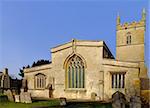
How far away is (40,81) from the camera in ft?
101

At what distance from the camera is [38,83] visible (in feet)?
101

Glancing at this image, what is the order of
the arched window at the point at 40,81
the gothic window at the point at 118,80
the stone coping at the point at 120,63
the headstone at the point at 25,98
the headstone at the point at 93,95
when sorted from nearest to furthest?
the headstone at the point at 25,98 → the stone coping at the point at 120,63 → the gothic window at the point at 118,80 → the headstone at the point at 93,95 → the arched window at the point at 40,81

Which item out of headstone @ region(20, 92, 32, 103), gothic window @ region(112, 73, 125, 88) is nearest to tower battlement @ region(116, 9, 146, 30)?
gothic window @ region(112, 73, 125, 88)

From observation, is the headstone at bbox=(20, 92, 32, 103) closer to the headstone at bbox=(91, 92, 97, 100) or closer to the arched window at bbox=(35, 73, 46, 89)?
the headstone at bbox=(91, 92, 97, 100)

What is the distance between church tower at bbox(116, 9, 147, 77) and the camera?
3966cm

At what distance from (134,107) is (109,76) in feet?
38.2

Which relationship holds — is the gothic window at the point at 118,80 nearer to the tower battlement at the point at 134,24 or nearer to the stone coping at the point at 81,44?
the stone coping at the point at 81,44

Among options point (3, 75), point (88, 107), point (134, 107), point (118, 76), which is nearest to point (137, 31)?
point (118, 76)

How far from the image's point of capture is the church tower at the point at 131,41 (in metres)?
39.7

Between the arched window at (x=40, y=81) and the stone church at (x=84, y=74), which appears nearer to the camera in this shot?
the stone church at (x=84, y=74)

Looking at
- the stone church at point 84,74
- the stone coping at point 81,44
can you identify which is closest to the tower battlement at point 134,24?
the stone church at point 84,74

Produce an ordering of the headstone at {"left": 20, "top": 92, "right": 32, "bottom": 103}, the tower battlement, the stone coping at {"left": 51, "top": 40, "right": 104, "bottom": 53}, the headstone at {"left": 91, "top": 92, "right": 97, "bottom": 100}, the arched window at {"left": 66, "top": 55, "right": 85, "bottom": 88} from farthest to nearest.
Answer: the tower battlement → the arched window at {"left": 66, "top": 55, "right": 85, "bottom": 88} → the stone coping at {"left": 51, "top": 40, "right": 104, "bottom": 53} → the headstone at {"left": 91, "top": 92, "right": 97, "bottom": 100} → the headstone at {"left": 20, "top": 92, "right": 32, "bottom": 103}

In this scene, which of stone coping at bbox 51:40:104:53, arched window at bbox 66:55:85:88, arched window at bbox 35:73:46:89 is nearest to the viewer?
stone coping at bbox 51:40:104:53

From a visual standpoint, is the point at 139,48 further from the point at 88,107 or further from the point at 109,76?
the point at 88,107
